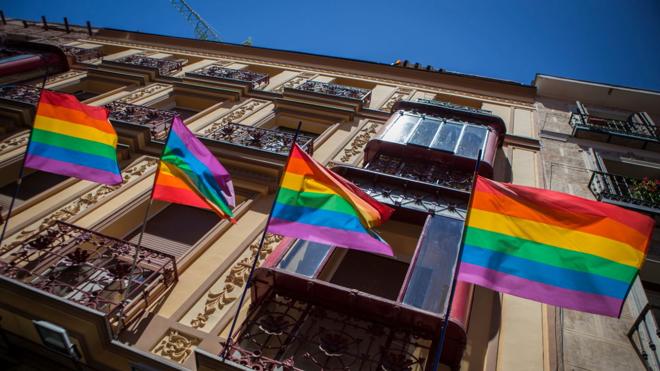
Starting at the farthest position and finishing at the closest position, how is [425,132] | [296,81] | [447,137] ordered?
[296,81], [425,132], [447,137]

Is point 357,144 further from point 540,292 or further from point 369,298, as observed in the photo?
point 540,292

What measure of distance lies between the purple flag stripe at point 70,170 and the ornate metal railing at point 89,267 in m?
1.16

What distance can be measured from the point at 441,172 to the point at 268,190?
15.5 ft

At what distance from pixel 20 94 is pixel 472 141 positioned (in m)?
15.5

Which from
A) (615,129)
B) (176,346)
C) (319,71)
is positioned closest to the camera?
(176,346)

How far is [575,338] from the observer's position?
7.02 m

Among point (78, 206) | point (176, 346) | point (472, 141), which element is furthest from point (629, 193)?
point (78, 206)

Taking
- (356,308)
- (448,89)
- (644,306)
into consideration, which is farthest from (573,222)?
(448,89)

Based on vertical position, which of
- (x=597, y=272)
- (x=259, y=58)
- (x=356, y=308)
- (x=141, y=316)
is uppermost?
(x=259, y=58)

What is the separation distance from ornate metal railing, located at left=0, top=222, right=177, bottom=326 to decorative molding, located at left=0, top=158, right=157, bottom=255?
0.86ft

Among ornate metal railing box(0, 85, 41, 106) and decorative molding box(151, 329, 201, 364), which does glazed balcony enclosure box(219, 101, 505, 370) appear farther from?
ornate metal railing box(0, 85, 41, 106)

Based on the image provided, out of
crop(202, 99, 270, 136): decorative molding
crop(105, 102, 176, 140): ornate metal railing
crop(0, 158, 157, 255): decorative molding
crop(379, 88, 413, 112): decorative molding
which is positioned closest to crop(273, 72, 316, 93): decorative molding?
crop(202, 99, 270, 136): decorative molding

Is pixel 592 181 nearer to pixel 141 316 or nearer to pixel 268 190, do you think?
pixel 268 190

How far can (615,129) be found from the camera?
1462cm
